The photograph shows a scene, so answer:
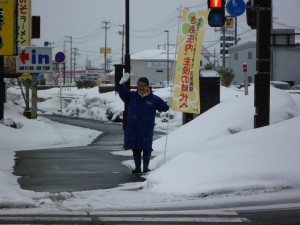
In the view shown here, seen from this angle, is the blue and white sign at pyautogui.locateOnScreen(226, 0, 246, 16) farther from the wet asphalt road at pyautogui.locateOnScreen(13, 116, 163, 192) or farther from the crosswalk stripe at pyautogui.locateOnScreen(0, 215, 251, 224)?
the crosswalk stripe at pyautogui.locateOnScreen(0, 215, 251, 224)

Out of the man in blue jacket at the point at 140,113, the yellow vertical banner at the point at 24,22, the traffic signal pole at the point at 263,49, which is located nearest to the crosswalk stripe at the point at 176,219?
the man in blue jacket at the point at 140,113

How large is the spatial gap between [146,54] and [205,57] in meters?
12.7

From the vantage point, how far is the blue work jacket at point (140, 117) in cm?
923

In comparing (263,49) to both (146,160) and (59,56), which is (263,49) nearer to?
(146,160)

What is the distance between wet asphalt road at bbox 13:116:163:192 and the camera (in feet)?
26.5

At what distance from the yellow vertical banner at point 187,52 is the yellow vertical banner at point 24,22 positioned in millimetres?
10689

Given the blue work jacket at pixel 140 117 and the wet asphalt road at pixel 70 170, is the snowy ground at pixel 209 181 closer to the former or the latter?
the wet asphalt road at pixel 70 170

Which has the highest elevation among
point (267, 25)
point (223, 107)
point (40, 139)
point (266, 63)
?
point (267, 25)

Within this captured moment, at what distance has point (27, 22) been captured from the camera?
22906mm

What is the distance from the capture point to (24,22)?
22.9 m

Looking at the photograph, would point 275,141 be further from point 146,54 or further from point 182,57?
point 146,54

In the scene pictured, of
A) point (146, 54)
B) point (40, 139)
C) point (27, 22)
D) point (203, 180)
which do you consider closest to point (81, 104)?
point (27, 22)

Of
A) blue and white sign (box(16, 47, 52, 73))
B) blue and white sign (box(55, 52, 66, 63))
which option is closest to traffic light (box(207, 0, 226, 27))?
blue and white sign (box(16, 47, 52, 73))

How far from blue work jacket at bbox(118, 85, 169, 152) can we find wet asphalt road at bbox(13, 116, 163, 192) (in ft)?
1.97
